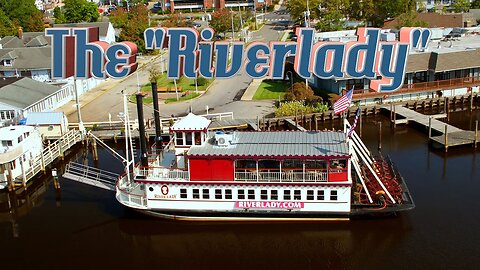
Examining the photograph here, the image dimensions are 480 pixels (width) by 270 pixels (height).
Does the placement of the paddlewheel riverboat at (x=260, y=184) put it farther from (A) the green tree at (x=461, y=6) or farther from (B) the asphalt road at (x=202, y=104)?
(A) the green tree at (x=461, y=6)

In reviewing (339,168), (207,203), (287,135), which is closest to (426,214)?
(339,168)

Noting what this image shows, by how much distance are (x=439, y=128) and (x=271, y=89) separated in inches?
1127

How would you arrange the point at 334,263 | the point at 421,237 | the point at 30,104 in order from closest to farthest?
the point at 334,263 < the point at 421,237 < the point at 30,104

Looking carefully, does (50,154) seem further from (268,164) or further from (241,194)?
(268,164)

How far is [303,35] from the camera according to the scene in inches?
3019

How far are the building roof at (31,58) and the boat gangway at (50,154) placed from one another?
→ 30714 millimetres

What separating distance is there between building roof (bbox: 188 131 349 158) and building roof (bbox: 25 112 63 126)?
2545cm

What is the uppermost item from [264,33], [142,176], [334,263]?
[264,33]

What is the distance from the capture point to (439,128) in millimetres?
57812

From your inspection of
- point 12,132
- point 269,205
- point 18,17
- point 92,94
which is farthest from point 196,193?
point 18,17

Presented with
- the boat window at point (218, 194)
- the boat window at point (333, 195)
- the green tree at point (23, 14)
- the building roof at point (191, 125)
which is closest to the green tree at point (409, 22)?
the building roof at point (191, 125)

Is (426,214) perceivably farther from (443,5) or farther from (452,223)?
(443,5)

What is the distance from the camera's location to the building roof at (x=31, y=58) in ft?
282

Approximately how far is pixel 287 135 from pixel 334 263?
40.0 ft
